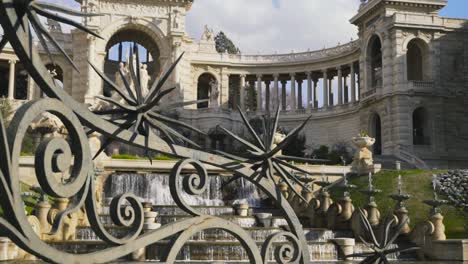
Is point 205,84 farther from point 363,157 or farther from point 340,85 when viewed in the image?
point 363,157

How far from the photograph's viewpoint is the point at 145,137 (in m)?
5.00

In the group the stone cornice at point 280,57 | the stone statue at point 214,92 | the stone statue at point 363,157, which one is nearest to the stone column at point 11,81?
the stone cornice at point 280,57

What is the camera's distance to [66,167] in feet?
13.4

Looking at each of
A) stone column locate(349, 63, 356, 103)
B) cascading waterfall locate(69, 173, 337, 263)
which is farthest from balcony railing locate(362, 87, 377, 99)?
cascading waterfall locate(69, 173, 337, 263)

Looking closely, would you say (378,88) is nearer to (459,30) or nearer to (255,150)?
(459,30)

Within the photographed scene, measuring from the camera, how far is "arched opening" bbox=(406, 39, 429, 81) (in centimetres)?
5658

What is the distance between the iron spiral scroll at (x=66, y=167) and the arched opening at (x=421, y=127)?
52.0 metres

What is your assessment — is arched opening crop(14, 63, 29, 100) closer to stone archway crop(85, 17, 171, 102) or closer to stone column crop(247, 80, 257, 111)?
stone archway crop(85, 17, 171, 102)

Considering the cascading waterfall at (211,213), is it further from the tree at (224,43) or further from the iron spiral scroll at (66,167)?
the tree at (224,43)

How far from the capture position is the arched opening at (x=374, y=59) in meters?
59.7

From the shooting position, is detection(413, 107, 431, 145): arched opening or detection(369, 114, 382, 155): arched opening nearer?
detection(413, 107, 431, 145): arched opening

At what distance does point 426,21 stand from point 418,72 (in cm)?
594

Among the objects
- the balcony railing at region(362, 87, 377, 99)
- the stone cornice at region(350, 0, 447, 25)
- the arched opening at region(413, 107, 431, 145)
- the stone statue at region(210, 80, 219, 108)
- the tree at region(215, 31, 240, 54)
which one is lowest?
the arched opening at region(413, 107, 431, 145)

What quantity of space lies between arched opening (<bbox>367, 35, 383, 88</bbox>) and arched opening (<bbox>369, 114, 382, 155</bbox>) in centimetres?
329
